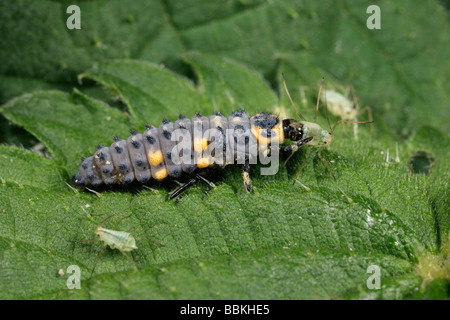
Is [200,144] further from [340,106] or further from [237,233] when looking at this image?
[340,106]

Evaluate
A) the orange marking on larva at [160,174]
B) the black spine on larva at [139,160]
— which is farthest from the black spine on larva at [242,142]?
the black spine on larva at [139,160]

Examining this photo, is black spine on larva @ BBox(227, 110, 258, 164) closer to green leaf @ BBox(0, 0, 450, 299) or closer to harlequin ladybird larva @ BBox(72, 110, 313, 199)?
harlequin ladybird larva @ BBox(72, 110, 313, 199)

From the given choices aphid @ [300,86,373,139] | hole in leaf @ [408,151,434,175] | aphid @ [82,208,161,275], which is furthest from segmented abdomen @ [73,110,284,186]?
hole in leaf @ [408,151,434,175]

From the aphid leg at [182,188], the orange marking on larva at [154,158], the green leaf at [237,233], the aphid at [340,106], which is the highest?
→ the aphid at [340,106]

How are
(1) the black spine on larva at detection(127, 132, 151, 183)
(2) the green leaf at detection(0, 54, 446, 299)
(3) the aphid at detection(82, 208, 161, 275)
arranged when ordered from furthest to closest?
(1) the black spine on larva at detection(127, 132, 151, 183), (3) the aphid at detection(82, 208, 161, 275), (2) the green leaf at detection(0, 54, 446, 299)

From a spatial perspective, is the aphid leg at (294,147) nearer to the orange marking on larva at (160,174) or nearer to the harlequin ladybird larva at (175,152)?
the harlequin ladybird larva at (175,152)

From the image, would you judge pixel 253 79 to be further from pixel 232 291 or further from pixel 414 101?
pixel 232 291

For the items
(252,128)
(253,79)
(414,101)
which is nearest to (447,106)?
(414,101)
